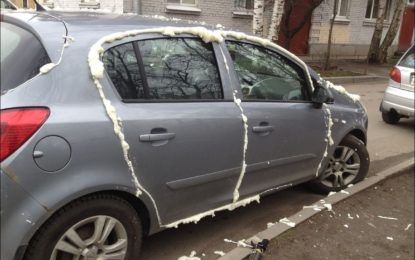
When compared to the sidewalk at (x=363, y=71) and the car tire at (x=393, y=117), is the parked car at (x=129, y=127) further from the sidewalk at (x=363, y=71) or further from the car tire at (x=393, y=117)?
the sidewalk at (x=363, y=71)

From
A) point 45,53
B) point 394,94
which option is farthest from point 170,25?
point 394,94

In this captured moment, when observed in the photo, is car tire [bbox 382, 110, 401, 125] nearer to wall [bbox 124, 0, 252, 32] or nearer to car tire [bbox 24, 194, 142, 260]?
car tire [bbox 24, 194, 142, 260]

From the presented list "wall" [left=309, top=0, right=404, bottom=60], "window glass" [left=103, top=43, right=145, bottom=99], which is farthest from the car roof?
"wall" [left=309, top=0, right=404, bottom=60]

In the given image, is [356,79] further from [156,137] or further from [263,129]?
[156,137]

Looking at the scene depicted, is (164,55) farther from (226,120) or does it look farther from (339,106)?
(339,106)

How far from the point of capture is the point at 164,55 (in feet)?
8.86

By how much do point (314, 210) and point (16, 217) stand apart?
232cm

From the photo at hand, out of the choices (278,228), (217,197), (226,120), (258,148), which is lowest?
(278,228)

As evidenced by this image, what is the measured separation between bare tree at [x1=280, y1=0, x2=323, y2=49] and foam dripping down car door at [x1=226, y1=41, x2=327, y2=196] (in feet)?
28.4

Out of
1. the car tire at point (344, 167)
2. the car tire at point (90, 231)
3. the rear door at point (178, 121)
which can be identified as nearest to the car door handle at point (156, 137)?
the rear door at point (178, 121)

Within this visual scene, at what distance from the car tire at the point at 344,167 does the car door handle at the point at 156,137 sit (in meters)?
1.88

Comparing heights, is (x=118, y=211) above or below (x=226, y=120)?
below

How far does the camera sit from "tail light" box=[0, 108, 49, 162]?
2.04m

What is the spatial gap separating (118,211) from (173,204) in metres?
0.40
